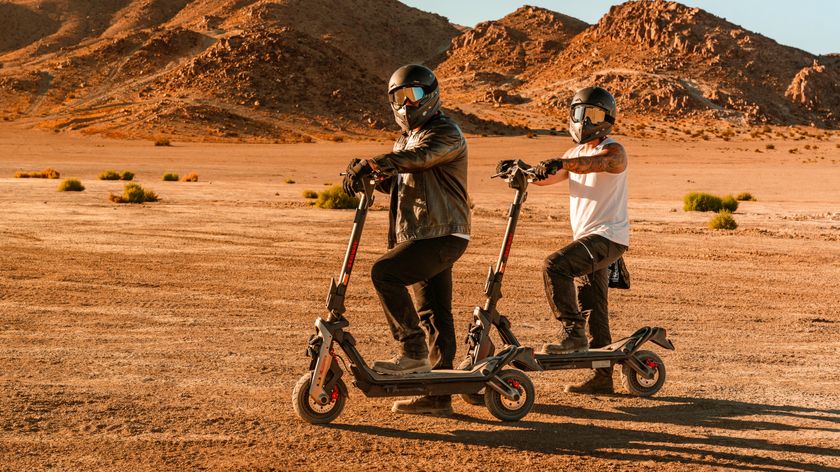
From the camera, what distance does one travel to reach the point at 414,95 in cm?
684

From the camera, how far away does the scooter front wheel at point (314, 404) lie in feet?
21.9

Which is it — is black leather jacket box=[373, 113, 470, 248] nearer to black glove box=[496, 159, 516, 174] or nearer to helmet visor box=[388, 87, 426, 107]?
helmet visor box=[388, 87, 426, 107]

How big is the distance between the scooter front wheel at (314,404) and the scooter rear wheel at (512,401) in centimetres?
96

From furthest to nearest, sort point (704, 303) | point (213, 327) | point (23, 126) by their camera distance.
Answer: point (23, 126)
point (704, 303)
point (213, 327)

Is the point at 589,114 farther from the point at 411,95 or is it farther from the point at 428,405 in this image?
the point at 428,405

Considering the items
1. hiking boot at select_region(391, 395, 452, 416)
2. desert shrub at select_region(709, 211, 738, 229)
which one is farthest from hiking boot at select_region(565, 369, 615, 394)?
desert shrub at select_region(709, 211, 738, 229)

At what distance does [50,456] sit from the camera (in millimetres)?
6055

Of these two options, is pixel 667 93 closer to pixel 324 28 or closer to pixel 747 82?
pixel 747 82

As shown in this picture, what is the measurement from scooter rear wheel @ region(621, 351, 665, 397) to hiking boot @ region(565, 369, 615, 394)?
0.41ft

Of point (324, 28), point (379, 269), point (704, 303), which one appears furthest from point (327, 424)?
point (324, 28)

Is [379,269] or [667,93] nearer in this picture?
[379,269]

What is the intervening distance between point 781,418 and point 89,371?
5087mm

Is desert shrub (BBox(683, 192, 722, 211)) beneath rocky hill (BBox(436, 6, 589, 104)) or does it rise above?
beneath

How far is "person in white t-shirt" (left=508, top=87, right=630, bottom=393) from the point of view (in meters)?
7.61
